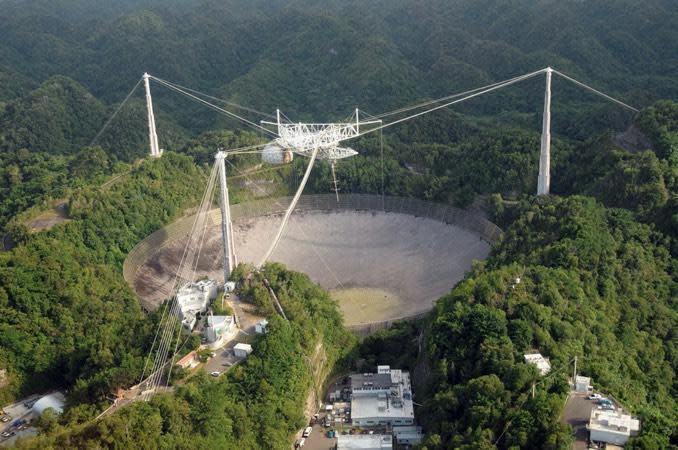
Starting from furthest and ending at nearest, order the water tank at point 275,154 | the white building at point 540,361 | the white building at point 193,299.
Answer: the water tank at point 275,154 → the white building at point 193,299 → the white building at point 540,361

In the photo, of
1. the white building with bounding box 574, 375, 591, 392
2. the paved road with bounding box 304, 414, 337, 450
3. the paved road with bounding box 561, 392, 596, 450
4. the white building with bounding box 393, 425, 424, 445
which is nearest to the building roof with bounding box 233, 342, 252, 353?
the paved road with bounding box 304, 414, 337, 450

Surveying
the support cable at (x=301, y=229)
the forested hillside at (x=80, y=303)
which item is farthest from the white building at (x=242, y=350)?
the support cable at (x=301, y=229)

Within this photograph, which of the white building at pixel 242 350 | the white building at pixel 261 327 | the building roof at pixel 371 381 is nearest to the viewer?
the white building at pixel 242 350

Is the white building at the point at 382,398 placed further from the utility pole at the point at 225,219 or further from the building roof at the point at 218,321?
the utility pole at the point at 225,219

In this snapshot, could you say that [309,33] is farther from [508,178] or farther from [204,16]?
[508,178]

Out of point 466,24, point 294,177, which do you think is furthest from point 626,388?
point 466,24

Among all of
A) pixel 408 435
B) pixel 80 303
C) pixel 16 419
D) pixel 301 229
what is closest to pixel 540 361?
pixel 408 435
